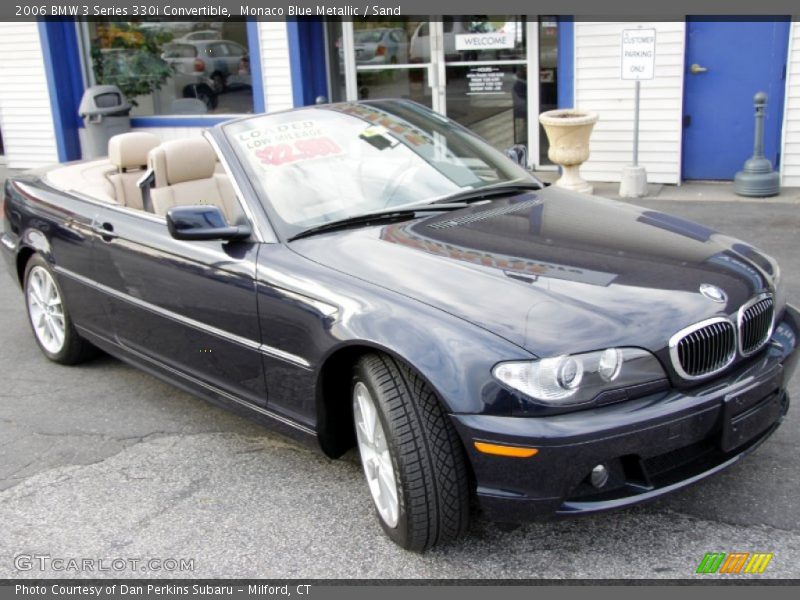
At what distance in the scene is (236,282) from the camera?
3.74m

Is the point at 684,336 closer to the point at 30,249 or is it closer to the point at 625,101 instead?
the point at 30,249

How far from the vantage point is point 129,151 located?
218 inches

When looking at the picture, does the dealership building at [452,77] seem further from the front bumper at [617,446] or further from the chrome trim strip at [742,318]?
the front bumper at [617,446]

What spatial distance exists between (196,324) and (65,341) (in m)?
1.65

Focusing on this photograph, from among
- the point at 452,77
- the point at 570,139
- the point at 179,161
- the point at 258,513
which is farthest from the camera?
the point at 452,77

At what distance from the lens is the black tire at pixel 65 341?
5173mm

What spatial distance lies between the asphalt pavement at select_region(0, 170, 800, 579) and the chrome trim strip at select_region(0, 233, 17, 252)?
1.14 metres

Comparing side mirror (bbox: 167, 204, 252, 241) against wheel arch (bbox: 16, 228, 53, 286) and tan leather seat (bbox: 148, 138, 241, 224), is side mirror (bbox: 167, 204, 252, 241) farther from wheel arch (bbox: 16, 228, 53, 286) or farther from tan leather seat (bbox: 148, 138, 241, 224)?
wheel arch (bbox: 16, 228, 53, 286)

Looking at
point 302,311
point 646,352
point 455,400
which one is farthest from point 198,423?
point 646,352

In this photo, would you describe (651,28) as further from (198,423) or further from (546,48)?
(198,423)

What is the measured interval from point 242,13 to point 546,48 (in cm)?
377

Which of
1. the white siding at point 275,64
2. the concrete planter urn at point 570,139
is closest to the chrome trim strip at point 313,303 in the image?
the concrete planter urn at point 570,139

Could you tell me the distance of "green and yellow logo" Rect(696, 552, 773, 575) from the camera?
3092mm
